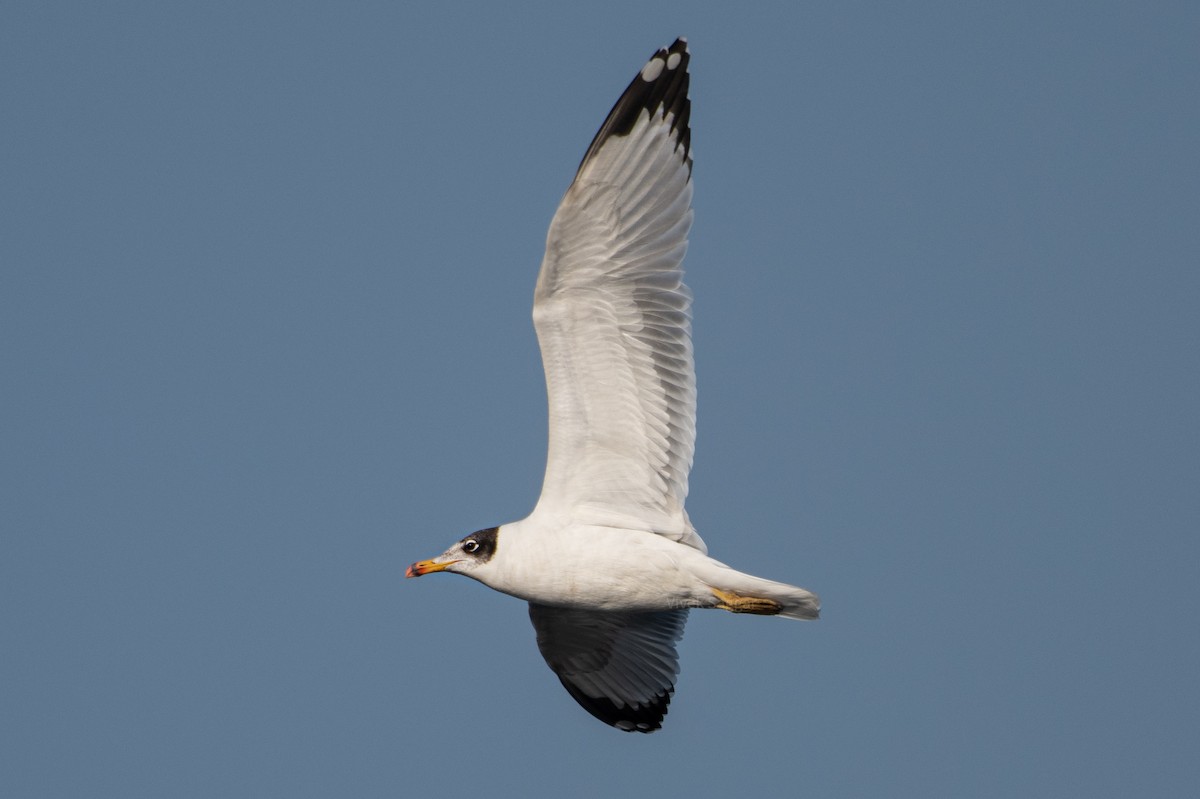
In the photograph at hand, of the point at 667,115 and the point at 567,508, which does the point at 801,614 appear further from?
the point at 667,115

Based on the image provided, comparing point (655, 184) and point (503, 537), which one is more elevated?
point (655, 184)

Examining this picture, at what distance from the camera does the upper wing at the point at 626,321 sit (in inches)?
387

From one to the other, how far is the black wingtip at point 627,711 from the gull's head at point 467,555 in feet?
5.69

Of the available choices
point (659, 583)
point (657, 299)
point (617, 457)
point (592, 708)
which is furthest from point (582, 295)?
point (592, 708)

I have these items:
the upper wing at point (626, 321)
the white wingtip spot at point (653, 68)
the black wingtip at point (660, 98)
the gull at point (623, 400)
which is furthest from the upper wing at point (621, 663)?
the white wingtip spot at point (653, 68)

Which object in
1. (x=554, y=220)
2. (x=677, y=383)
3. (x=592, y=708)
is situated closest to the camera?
(x=554, y=220)

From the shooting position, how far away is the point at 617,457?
10.5 meters

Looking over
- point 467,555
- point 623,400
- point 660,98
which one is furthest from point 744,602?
point 660,98

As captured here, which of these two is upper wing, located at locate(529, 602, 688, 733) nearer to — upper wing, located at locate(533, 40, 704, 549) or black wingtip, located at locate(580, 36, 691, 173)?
upper wing, located at locate(533, 40, 704, 549)

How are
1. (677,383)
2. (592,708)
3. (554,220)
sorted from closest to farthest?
1. (554,220)
2. (677,383)
3. (592,708)

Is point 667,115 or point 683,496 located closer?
point 667,115

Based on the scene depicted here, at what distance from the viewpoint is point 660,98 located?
9906 millimetres

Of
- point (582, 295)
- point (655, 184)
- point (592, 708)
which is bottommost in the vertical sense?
point (592, 708)

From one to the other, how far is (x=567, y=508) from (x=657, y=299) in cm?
153
